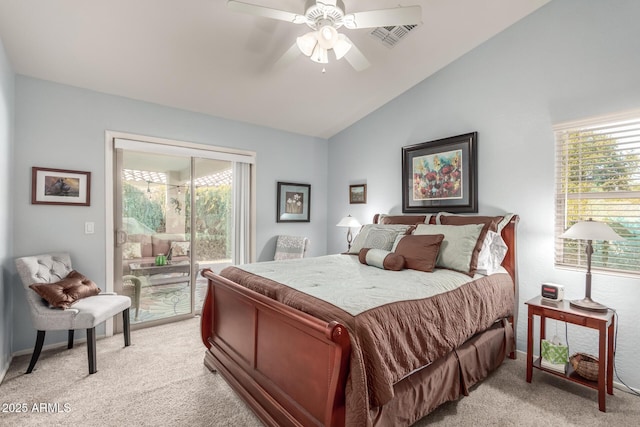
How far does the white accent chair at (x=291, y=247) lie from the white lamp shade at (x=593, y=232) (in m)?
→ 2.94

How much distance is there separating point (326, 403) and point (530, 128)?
292 centimetres

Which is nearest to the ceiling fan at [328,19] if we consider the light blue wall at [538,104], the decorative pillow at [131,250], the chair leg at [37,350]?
the light blue wall at [538,104]

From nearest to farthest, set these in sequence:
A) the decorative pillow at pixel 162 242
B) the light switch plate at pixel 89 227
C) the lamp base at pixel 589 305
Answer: the lamp base at pixel 589 305, the light switch plate at pixel 89 227, the decorative pillow at pixel 162 242

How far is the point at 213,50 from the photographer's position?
2.83 meters

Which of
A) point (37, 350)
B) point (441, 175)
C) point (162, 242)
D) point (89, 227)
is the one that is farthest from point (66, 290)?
point (441, 175)

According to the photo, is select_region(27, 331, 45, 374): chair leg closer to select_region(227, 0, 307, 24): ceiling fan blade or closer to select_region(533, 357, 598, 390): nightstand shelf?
select_region(227, 0, 307, 24): ceiling fan blade

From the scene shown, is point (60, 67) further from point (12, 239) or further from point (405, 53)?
point (405, 53)

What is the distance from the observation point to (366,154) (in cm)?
450

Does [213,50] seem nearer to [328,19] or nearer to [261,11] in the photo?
[261,11]

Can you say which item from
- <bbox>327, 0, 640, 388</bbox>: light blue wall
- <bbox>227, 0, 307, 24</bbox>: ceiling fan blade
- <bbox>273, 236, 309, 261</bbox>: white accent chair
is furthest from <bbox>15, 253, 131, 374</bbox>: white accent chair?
<bbox>327, 0, 640, 388</bbox>: light blue wall

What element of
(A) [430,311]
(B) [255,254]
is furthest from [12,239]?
(A) [430,311]

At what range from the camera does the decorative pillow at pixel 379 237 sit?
10.4ft

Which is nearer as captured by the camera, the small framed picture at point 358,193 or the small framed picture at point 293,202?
the small framed picture at point 358,193

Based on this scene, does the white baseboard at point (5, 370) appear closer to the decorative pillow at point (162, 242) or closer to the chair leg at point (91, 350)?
the chair leg at point (91, 350)
